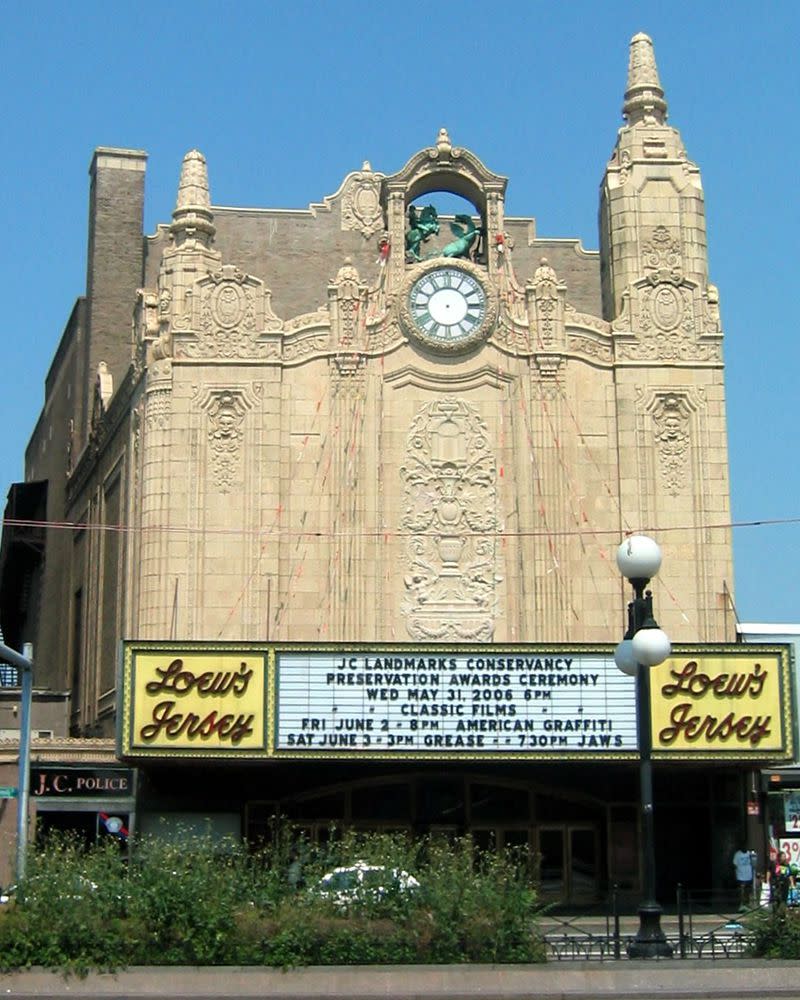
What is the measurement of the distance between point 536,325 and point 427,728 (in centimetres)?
1075

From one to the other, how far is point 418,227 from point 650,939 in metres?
25.9

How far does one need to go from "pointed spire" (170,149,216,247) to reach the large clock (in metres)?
5.66

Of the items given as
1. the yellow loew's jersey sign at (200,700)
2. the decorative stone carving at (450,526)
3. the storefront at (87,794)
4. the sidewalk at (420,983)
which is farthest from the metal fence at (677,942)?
the storefront at (87,794)

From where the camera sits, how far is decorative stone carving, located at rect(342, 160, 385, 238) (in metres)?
57.1

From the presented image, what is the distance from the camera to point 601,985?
58.1 ft

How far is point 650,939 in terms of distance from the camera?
63.0 ft

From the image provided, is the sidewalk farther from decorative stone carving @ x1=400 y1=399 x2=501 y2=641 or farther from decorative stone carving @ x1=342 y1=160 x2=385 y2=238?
decorative stone carving @ x1=342 y1=160 x2=385 y2=238

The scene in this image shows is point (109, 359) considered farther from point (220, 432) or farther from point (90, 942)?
point (90, 942)

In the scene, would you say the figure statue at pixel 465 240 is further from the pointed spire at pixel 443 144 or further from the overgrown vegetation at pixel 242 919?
the overgrown vegetation at pixel 242 919

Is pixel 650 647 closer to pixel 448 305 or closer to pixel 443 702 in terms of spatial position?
pixel 443 702

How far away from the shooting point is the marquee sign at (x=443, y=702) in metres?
35.8

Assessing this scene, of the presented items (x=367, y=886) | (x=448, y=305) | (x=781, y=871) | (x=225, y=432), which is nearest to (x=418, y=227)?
(x=448, y=305)

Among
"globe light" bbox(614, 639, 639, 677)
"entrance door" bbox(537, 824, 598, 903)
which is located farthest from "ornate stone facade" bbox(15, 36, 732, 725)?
"globe light" bbox(614, 639, 639, 677)

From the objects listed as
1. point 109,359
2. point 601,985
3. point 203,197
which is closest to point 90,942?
point 601,985
